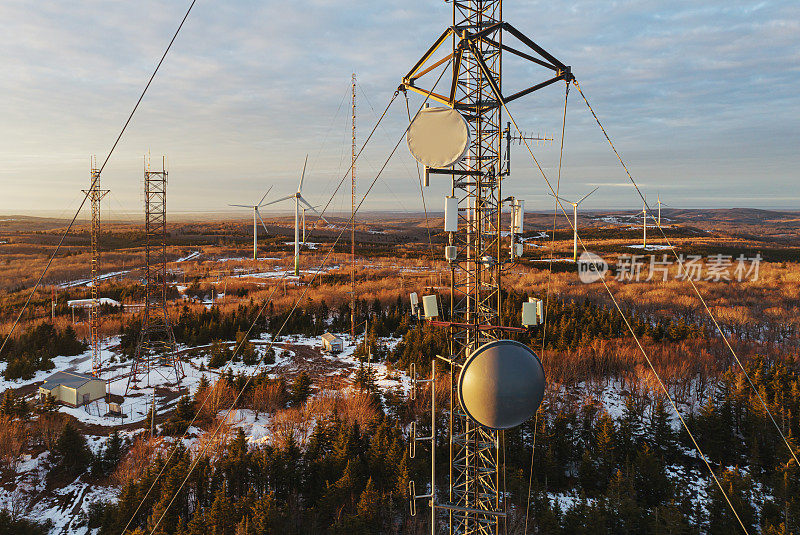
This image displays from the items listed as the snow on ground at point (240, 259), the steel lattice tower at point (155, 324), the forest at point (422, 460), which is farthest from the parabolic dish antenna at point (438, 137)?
the snow on ground at point (240, 259)

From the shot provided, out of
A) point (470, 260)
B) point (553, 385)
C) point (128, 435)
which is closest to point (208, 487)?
point (128, 435)

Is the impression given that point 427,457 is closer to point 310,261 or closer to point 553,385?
point 553,385

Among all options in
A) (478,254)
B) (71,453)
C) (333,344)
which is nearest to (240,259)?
(333,344)

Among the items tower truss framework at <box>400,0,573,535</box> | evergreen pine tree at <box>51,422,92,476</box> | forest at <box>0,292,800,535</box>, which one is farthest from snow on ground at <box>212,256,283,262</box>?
tower truss framework at <box>400,0,573,535</box>

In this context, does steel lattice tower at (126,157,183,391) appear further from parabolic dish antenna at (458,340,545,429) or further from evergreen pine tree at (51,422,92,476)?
parabolic dish antenna at (458,340,545,429)

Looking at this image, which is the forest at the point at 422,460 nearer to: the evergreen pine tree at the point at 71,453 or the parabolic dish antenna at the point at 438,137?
the evergreen pine tree at the point at 71,453

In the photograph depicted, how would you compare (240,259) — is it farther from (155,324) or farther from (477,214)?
(477,214)
